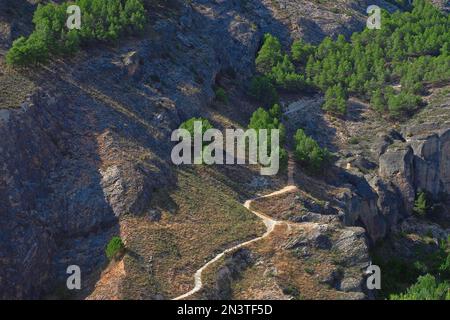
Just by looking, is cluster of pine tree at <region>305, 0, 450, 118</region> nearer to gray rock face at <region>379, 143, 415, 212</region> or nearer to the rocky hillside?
the rocky hillside

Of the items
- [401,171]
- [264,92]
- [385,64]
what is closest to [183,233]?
[401,171]

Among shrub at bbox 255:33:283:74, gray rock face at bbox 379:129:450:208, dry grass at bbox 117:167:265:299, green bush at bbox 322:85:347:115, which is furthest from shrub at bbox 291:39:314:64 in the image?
dry grass at bbox 117:167:265:299

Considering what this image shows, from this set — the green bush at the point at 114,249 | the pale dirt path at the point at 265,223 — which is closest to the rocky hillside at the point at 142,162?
the pale dirt path at the point at 265,223

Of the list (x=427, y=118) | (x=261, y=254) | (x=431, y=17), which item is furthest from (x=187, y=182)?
(x=431, y=17)

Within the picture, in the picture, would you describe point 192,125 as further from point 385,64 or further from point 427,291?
point 385,64

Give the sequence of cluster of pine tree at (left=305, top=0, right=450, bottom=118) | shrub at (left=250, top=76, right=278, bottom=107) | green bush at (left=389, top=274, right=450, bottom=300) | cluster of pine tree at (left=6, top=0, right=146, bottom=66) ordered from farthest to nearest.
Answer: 1. cluster of pine tree at (left=305, top=0, right=450, bottom=118)
2. shrub at (left=250, top=76, right=278, bottom=107)
3. cluster of pine tree at (left=6, top=0, right=146, bottom=66)
4. green bush at (left=389, top=274, right=450, bottom=300)

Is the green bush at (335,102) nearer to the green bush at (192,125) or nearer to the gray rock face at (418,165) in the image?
the gray rock face at (418,165)
